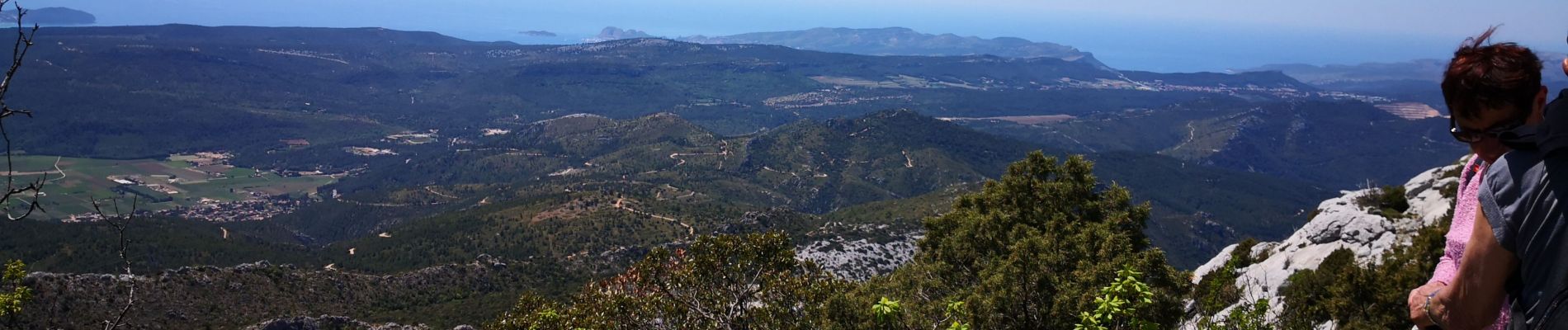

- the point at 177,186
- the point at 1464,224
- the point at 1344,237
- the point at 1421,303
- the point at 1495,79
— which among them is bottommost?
the point at 177,186

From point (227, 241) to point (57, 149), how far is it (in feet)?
478

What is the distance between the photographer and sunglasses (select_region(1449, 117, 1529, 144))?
3.13m

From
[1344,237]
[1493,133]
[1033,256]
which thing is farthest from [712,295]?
[1344,237]

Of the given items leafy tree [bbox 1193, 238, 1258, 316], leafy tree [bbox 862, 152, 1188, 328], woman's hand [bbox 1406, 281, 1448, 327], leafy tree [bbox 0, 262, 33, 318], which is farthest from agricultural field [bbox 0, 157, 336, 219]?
woman's hand [bbox 1406, 281, 1448, 327]

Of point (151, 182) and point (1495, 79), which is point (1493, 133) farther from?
point (151, 182)

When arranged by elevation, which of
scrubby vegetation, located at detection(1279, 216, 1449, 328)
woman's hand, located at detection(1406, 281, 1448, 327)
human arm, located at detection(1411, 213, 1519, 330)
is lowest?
scrubby vegetation, located at detection(1279, 216, 1449, 328)

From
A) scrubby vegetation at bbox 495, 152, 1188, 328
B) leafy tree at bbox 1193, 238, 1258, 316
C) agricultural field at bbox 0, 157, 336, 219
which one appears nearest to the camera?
leafy tree at bbox 1193, 238, 1258, 316

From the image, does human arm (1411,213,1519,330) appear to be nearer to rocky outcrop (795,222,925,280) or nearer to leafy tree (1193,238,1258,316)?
leafy tree (1193,238,1258,316)

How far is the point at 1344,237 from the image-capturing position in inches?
765

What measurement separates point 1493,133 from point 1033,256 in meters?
12.3

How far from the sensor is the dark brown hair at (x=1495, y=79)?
329 cm

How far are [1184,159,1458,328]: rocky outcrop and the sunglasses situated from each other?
1410 cm

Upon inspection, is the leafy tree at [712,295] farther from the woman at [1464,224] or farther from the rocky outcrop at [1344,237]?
the woman at [1464,224]

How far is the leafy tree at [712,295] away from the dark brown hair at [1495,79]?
10.2m
